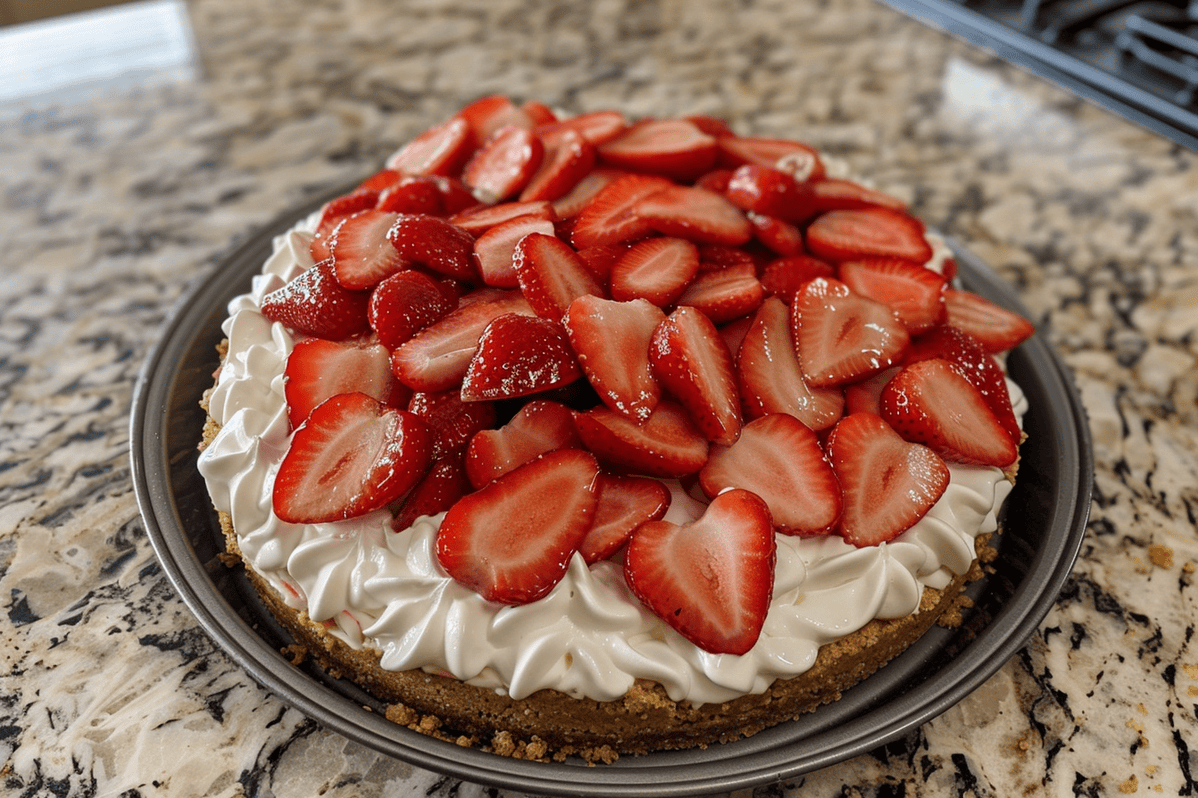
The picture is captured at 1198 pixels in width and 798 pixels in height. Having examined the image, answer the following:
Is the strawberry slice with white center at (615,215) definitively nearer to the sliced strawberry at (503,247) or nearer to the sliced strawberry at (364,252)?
the sliced strawberry at (503,247)

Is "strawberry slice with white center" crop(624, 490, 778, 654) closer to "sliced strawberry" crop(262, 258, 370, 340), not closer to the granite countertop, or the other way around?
the granite countertop

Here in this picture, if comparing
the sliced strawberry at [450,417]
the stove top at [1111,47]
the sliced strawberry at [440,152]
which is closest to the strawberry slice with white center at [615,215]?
the sliced strawberry at [440,152]

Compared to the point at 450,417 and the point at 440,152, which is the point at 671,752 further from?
the point at 440,152

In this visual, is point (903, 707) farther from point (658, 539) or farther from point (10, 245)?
point (10, 245)

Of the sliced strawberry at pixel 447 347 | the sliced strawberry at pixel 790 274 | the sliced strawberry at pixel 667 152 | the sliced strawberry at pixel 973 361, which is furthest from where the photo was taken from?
the sliced strawberry at pixel 667 152

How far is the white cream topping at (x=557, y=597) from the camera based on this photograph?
1208 mm

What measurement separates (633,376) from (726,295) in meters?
0.28

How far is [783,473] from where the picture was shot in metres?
1.35

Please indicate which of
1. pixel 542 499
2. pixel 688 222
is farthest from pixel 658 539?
pixel 688 222

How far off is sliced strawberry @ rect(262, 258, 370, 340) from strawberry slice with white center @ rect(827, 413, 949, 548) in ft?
2.74

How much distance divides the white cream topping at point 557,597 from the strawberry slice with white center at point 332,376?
0.15 feet

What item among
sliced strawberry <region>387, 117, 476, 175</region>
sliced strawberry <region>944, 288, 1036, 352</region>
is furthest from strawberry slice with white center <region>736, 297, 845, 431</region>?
sliced strawberry <region>387, 117, 476, 175</region>

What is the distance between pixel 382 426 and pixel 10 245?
169 cm

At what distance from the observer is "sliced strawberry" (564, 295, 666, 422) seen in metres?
1.37
